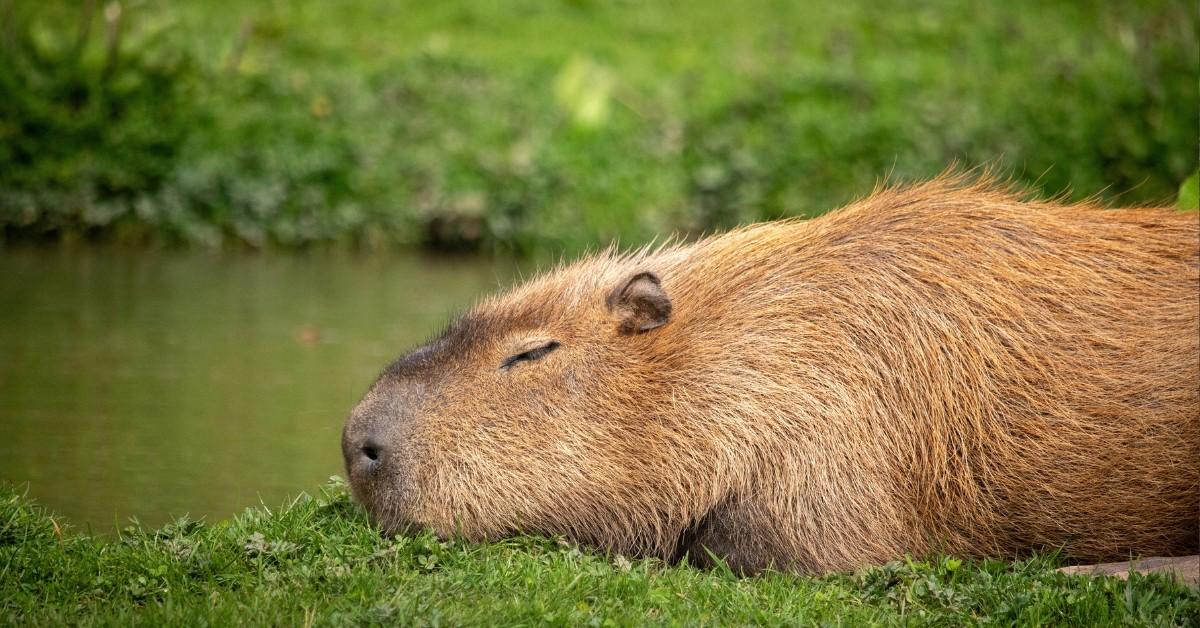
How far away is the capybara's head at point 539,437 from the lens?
489cm

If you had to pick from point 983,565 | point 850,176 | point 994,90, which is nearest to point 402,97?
point 850,176

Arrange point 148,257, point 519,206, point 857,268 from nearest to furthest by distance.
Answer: point 857,268
point 148,257
point 519,206

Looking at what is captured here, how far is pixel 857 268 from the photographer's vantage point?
5.13 metres

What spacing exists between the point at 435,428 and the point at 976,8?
13008 mm

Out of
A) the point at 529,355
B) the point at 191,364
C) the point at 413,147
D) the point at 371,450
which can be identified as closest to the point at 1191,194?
the point at 529,355

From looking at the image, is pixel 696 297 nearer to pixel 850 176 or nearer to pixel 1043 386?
pixel 1043 386

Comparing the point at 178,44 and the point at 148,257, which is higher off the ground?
the point at 178,44

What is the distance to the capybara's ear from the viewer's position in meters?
5.09

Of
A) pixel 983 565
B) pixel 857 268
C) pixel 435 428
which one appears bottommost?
pixel 983 565

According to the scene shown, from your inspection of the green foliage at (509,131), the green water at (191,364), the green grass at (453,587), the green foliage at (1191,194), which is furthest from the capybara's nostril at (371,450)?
the green foliage at (509,131)

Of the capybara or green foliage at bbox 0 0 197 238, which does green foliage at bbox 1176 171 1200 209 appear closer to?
the capybara

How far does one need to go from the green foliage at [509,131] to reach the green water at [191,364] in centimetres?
67

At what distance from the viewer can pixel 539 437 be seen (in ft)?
16.2

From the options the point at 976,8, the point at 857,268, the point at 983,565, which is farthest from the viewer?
the point at 976,8
